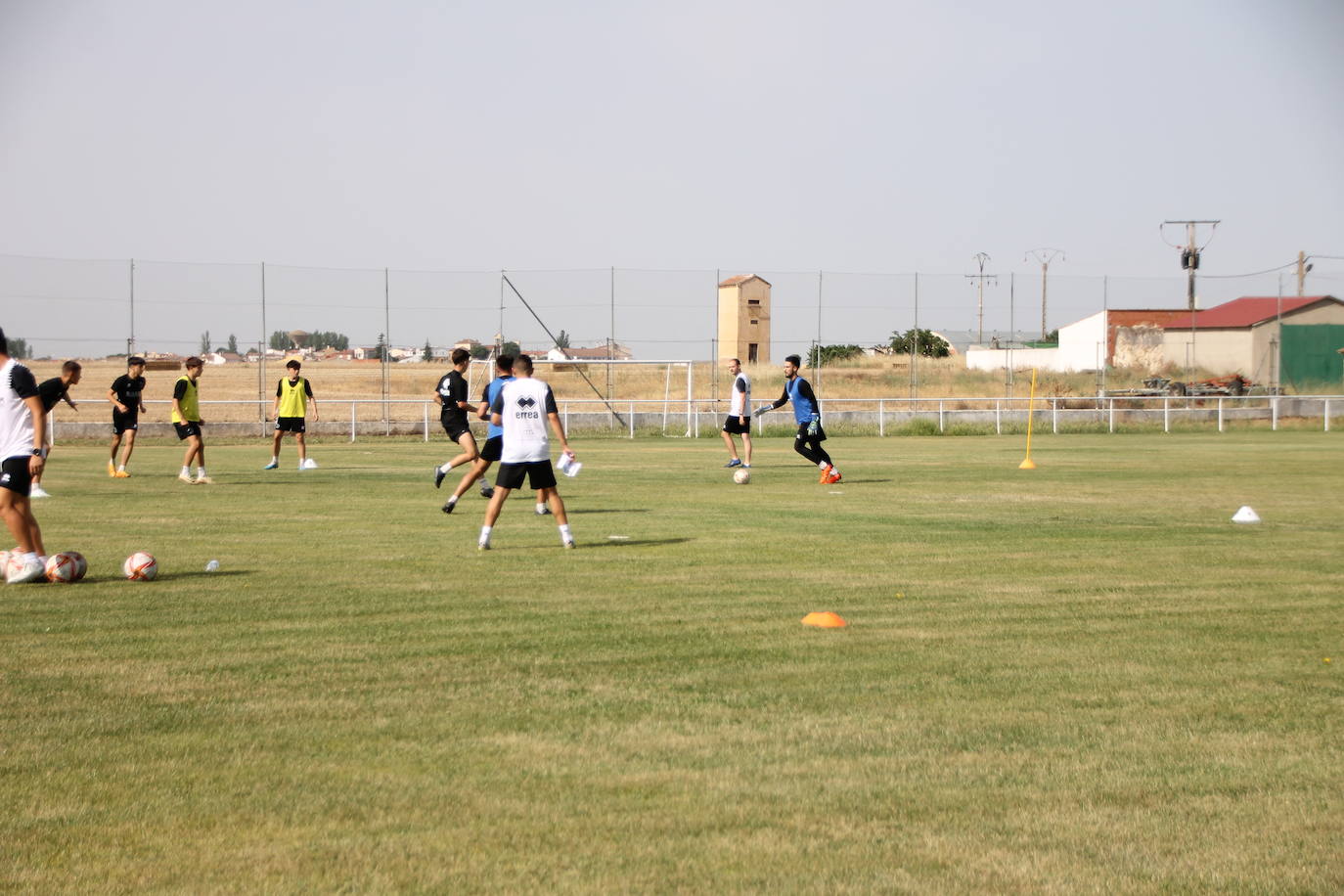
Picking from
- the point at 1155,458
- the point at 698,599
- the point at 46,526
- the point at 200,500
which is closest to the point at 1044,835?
the point at 698,599

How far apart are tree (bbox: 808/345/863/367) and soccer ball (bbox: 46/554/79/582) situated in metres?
38.3

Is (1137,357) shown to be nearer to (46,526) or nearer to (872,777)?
(46,526)

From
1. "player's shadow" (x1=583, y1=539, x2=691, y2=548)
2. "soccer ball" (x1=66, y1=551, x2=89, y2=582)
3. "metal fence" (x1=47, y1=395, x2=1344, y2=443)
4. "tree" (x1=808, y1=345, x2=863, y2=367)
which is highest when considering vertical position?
"tree" (x1=808, y1=345, x2=863, y2=367)

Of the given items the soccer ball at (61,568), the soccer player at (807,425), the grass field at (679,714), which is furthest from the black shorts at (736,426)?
the soccer ball at (61,568)

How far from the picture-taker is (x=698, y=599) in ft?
34.0

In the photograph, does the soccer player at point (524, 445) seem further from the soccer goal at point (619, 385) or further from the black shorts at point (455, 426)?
the soccer goal at point (619, 385)

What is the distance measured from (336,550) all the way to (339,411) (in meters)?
38.9

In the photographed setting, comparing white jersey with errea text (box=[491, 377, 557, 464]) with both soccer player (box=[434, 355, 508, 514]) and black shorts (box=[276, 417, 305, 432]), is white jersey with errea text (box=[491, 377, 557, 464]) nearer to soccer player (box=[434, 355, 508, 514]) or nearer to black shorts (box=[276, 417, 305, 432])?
soccer player (box=[434, 355, 508, 514])

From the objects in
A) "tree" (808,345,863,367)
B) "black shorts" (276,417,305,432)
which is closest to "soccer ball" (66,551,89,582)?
"black shorts" (276,417,305,432)

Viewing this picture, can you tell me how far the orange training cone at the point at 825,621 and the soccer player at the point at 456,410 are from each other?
34.3 ft

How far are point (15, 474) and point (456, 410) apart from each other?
34.4 ft

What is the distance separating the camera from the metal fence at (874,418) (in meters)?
39.8

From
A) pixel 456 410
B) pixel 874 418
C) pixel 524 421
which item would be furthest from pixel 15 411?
pixel 874 418

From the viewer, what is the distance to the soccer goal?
43.0 meters
